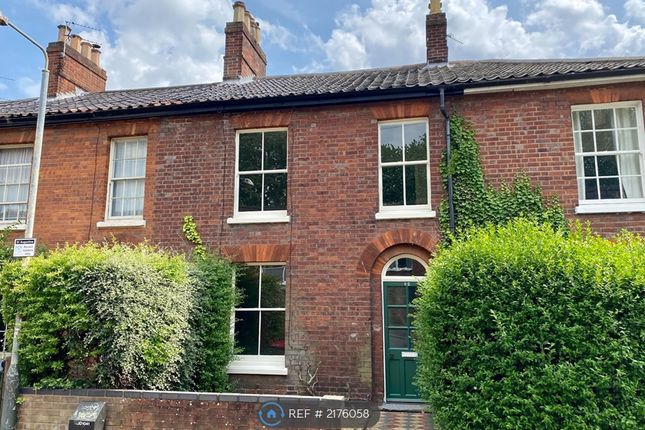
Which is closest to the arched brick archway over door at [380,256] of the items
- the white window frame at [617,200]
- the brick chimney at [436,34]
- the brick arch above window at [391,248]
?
the brick arch above window at [391,248]

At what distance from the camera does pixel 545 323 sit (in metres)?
5.54

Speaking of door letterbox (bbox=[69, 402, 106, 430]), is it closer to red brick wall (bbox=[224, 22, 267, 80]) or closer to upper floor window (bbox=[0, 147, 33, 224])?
upper floor window (bbox=[0, 147, 33, 224])

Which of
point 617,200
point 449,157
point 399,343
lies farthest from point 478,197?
point 399,343

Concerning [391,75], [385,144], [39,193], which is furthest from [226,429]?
[391,75]

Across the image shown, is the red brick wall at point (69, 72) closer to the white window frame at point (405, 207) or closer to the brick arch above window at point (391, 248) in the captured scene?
the white window frame at point (405, 207)

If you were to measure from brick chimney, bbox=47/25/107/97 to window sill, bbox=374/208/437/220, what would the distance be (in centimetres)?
1133

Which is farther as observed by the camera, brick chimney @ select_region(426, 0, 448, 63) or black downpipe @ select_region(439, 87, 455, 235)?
brick chimney @ select_region(426, 0, 448, 63)

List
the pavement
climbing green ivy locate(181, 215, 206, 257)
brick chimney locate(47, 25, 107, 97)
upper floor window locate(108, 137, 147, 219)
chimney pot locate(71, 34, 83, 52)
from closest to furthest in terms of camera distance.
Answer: the pavement
climbing green ivy locate(181, 215, 206, 257)
upper floor window locate(108, 137, 147, 219)
brick chimney locate(47, 25, 107, 97)
chimney pot locate(71, 34, 83, 52)

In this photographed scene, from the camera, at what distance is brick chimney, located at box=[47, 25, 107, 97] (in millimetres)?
15117

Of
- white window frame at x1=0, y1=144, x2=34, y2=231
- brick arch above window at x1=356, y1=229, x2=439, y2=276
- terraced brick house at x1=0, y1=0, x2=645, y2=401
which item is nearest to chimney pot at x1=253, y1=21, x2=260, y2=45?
terraced brick house at x1=0, y1=0, x2=645, y2=401

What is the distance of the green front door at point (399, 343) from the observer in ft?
31.8

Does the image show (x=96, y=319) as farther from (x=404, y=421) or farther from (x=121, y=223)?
(x=404, y=421)

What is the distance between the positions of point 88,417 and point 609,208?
9752 millimetres

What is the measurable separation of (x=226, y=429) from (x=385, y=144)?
21.9 feet
